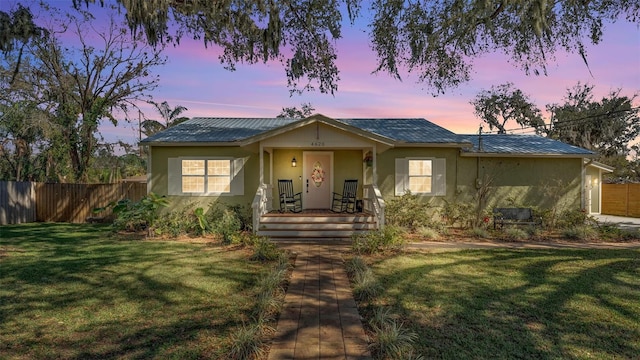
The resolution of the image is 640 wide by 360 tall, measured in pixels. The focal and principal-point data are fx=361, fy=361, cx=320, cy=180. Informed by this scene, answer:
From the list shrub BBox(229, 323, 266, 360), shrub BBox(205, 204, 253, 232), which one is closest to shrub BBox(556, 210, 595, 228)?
shrub BBox(205, 204, 253, 232)

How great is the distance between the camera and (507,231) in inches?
407

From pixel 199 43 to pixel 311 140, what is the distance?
3.99 metres

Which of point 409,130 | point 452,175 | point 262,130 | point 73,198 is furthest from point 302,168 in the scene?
point 73,198

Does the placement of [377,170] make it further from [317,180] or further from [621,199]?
[621,199]

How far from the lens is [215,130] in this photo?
13.6 meters

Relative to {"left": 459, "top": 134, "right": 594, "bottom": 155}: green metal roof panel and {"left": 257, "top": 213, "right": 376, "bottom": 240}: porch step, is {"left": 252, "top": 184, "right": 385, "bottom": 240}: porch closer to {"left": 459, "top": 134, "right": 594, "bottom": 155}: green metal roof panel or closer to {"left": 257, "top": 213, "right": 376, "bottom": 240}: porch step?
{"left": 257, "top": 213, "right": 376, "bottom": 240}: porch step

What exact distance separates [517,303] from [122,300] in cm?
535

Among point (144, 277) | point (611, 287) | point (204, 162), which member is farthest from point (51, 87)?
point (611, 287)

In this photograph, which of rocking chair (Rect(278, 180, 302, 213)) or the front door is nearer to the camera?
rocking chair (Rect(278, 180, 302, 213))

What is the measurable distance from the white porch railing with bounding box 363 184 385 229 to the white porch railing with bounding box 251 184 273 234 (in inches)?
126

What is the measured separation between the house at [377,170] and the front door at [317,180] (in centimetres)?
4

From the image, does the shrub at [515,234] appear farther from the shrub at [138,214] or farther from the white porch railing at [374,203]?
the shrub at [138,214]

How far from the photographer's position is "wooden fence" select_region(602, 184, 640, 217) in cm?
1806

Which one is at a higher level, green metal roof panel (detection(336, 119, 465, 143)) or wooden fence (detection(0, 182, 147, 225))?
green metal roof panel (detection(336, 119, 465, 143))
